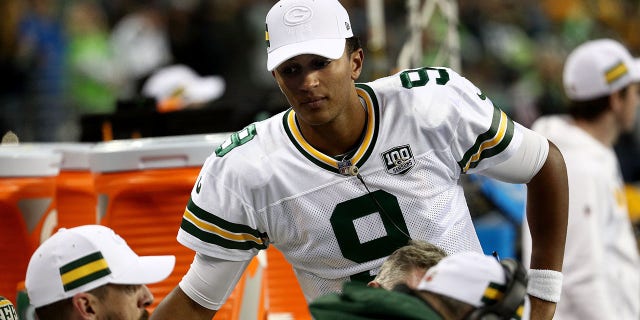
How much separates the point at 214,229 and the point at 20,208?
1.40m

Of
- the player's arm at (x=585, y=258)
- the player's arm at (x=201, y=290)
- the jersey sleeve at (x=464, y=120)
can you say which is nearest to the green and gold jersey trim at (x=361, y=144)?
the jersey sleeve at (x=464, y=120)

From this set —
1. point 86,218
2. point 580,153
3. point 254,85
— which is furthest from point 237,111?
point 254,85

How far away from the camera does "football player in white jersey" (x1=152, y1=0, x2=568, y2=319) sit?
402 centimetres

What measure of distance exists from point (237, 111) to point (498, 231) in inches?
69.8

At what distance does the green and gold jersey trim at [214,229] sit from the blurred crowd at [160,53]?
23.3ft

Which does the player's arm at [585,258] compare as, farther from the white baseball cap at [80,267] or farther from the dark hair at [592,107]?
the white baseball cap at [80,267]

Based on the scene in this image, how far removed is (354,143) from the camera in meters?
4.13

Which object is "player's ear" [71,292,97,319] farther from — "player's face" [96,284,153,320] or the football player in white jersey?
the football player in white jersey

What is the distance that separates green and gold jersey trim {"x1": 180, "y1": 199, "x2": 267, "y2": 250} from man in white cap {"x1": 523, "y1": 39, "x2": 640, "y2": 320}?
2602 millimetres

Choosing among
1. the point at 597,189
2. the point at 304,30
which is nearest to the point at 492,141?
the point at 304,30

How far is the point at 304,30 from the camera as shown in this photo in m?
4.01

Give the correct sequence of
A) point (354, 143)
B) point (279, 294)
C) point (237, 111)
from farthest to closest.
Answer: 1. point (237, 111)
2. point (279, 294)
3. point (354, 143)

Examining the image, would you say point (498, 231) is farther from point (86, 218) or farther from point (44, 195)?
point (44, 195)

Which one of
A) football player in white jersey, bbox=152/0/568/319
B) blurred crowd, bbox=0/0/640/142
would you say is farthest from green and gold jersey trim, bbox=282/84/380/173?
blurred crowd, bbox=0/0/640/142
